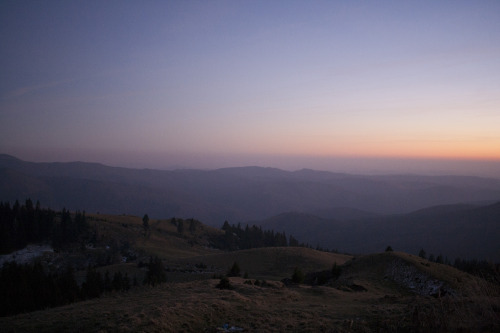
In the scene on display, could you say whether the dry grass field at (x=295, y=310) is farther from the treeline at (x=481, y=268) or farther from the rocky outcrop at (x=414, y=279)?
the treeline at (x=481, y=268)

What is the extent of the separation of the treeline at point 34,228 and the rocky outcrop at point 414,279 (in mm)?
71424

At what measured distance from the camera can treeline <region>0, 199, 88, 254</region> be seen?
64675mm

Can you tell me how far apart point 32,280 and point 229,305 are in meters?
34.1

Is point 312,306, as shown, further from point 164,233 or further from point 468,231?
point 468,231

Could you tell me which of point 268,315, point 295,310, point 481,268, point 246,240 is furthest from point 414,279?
point 246,240

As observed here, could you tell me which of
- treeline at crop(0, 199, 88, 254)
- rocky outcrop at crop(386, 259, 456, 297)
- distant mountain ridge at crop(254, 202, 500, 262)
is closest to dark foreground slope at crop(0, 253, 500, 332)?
rocky outcrop at crop(386, 259, 456, 297)

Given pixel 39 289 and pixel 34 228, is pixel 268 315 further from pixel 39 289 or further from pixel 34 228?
pixel 34 228

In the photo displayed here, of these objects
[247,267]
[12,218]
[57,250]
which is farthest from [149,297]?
[12,218]

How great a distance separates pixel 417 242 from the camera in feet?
509

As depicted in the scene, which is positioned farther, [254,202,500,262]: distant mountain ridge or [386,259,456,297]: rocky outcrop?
[254,202,500,262]: distant mountain ridge

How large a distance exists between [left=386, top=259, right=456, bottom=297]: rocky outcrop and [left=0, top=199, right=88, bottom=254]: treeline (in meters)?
71.4

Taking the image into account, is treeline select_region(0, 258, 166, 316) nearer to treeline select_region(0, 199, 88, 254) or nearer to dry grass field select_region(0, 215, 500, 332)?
dry grass field select_region(0, 215, 500, 332)

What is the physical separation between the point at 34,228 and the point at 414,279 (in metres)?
81.4

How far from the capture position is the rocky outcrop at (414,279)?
2704cm
